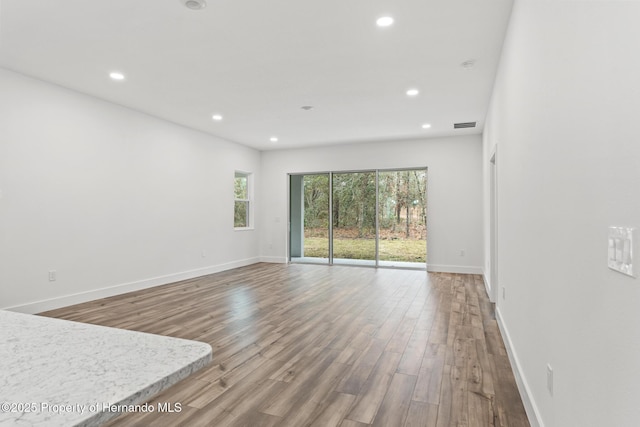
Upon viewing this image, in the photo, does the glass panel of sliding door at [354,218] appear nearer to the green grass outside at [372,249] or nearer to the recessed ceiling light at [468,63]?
the green grass outside at [372,249]

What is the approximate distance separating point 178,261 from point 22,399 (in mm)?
5860

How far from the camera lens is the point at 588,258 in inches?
45.3

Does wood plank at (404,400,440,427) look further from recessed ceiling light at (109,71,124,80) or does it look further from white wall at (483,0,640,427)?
recessed ceiling light at (109,71,124,80)

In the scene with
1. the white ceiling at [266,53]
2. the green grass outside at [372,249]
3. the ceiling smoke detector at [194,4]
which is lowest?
the green grass outside at [372,249]

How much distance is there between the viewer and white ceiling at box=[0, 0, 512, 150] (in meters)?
2.72

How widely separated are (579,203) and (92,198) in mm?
5285

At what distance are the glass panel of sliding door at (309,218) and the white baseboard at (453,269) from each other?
235 centimetres

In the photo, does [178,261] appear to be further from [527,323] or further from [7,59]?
[527,323]

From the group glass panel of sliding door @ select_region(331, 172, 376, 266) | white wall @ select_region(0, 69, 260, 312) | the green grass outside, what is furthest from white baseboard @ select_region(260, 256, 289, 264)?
white wall @ select_region(0, 69, 260, 312)

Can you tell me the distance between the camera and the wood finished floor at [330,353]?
6.71 ft

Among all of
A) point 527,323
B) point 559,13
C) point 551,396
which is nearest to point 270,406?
point 551,396

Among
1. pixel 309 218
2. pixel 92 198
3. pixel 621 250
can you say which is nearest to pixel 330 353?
pixel 621 250

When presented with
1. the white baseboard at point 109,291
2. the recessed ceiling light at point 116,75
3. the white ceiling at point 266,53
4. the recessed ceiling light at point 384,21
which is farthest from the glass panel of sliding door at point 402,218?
the recessed ceiling light at point 116,75

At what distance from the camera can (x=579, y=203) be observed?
1.23 m
